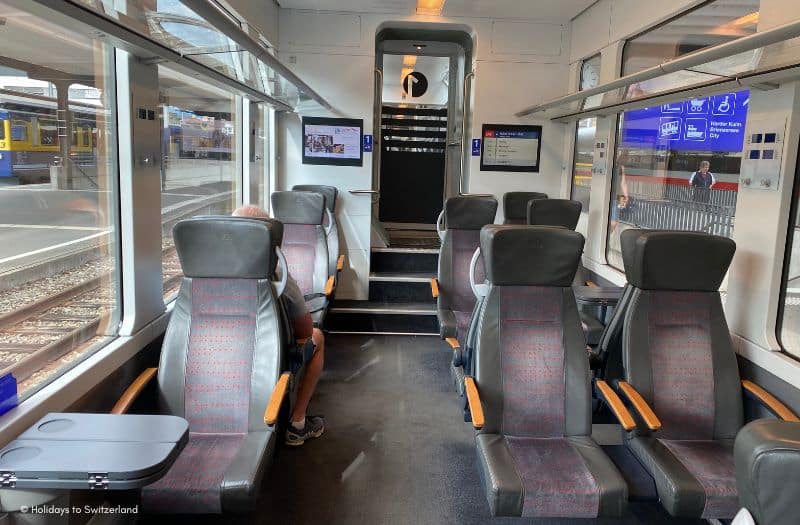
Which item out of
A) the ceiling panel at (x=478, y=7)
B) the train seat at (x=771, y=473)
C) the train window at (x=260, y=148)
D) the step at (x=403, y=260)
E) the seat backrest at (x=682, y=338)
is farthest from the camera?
the step at (x=403, y=260)

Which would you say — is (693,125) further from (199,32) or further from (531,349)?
(199,32)

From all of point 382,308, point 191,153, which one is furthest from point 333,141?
point 191,153

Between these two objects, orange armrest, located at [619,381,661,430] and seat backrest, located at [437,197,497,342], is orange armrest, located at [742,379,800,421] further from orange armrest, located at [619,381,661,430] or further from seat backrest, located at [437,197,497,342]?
seat backrest, located at [437,197,497,342]

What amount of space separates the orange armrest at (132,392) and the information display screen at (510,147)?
463 centimetres

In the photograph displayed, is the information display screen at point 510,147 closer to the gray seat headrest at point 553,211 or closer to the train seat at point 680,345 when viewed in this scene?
the gray seat headrest at point 553,211

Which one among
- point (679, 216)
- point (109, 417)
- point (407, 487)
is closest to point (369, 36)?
point (679, 216)

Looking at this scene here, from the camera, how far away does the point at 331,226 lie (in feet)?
19.6

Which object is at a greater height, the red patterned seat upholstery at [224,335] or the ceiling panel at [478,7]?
the ceiling panel at [478,7]

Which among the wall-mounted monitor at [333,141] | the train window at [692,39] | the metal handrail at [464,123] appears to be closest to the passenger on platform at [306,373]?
the train window at [692,39]

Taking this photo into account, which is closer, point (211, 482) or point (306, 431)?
point (211, 482)

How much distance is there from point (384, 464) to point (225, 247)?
1.58 meters

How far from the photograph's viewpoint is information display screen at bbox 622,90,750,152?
11.7 ft

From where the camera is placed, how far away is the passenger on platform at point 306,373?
353cm

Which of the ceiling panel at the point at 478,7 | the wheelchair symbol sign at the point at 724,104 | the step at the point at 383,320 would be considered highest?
the ceiling panel at the point at 478,7
